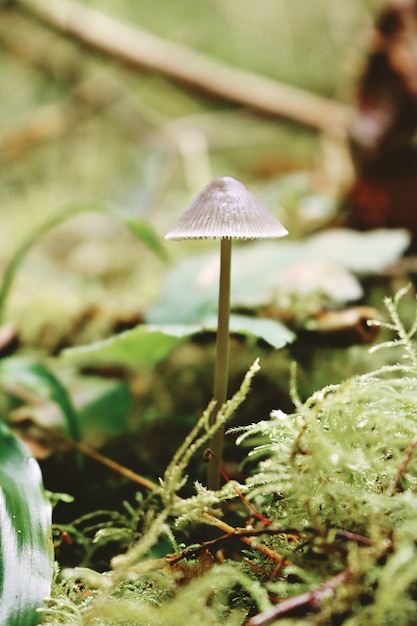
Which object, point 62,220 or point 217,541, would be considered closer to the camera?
point 217,541

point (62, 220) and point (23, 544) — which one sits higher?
point (62, 220)

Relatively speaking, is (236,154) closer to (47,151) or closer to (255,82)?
(255,82)

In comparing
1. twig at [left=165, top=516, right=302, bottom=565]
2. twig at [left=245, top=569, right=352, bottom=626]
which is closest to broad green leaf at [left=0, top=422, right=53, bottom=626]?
twig at [left=165, top=516, right=302, bottom=565]

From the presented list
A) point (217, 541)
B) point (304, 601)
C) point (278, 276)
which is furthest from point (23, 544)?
point (278, 276)

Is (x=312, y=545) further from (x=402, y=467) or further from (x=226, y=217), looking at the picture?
(x=226, y=217)

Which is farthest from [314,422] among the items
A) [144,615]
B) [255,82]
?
[255,82]

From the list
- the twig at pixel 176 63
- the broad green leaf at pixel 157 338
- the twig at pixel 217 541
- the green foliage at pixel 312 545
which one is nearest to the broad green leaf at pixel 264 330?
the broad green leaf at pixel 157 338
